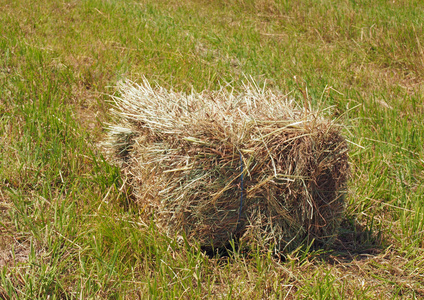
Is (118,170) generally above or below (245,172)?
below

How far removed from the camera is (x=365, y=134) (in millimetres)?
3590

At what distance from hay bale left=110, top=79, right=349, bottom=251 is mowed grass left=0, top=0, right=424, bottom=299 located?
14cm

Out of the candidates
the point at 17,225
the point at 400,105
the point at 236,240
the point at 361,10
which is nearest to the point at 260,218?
the point at 236,240

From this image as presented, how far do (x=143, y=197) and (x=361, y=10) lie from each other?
17.5 feet

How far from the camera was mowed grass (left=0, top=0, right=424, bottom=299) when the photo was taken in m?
2.23

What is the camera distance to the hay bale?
7.38 ft

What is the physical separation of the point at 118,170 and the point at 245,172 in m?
1.03

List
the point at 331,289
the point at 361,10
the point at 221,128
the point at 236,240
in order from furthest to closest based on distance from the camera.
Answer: the point at 361,10 → the point at 236,240 → the point at 221,128 → the point at 331,289

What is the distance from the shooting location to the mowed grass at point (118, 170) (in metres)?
2.23

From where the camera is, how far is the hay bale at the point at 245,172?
225cm

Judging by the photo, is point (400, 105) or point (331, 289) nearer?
point (331, 289)

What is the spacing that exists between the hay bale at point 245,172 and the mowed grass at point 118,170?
14 cm

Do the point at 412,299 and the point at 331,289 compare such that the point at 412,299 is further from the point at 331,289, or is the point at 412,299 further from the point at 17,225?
the point at 17,225

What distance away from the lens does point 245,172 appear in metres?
2.26
